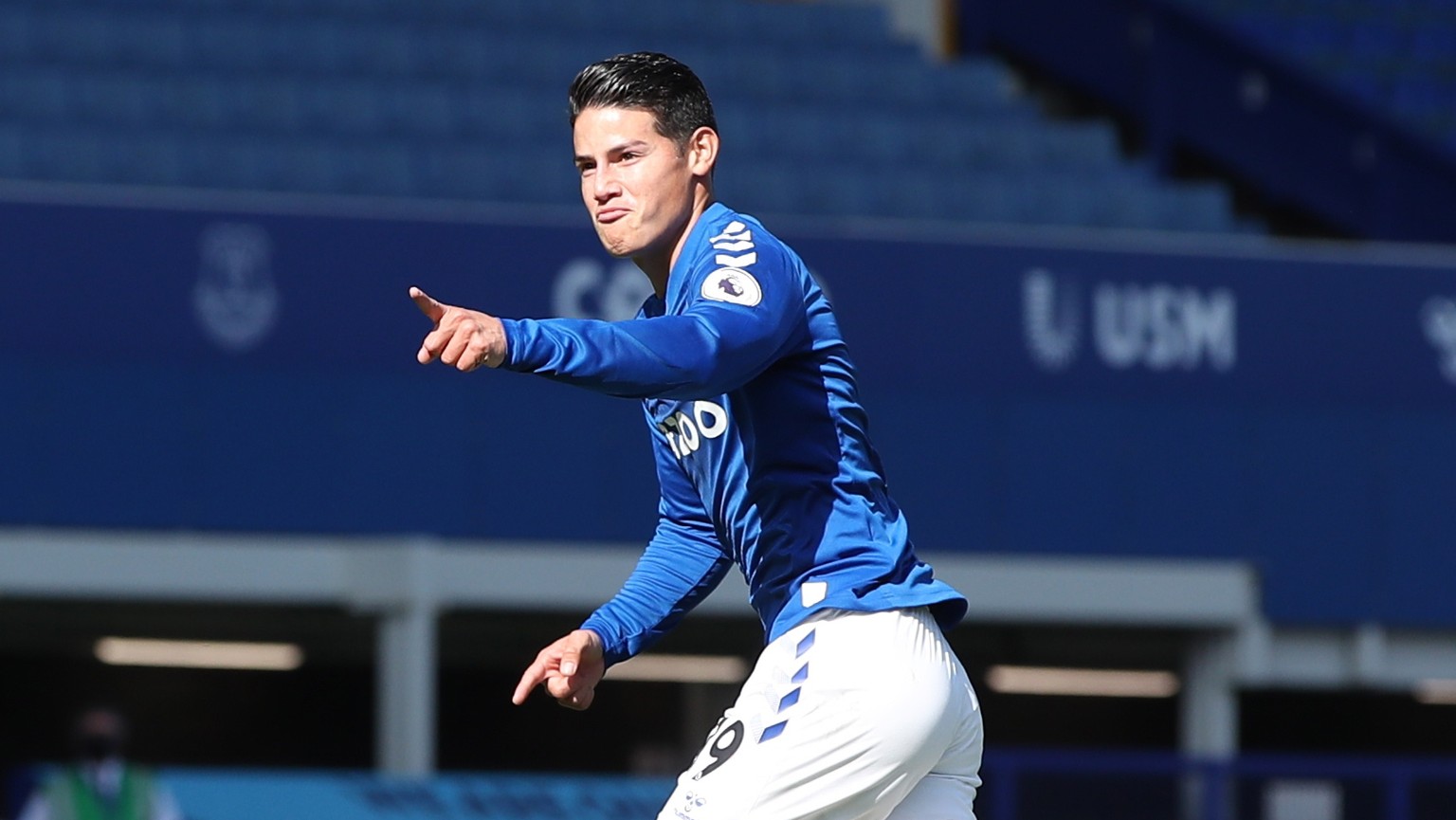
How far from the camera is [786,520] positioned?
435 centimetres

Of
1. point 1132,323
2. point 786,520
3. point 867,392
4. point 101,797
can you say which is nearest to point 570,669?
point 786,520

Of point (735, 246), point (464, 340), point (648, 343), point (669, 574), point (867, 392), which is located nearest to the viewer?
point (464, 340)

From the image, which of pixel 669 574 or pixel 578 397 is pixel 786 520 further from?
pixel 578 397

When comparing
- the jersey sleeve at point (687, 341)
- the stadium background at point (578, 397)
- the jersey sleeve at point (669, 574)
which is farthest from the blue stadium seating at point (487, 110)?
the jersey sleeve at point (687, 341)

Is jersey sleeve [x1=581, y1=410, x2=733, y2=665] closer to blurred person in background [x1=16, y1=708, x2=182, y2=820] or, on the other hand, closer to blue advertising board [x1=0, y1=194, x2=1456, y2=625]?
blurred person in background [x1=16, y1=708, x2=182, y2=820]

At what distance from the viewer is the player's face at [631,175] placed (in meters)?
4.28

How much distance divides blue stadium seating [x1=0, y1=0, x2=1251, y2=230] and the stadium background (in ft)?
0.12

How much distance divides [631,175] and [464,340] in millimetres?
732

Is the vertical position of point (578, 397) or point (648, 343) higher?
point (578, 397)

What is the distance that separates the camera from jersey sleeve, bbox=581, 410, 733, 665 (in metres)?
4.74

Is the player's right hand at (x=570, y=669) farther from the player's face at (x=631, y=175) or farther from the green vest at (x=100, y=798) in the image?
the green vest at (x=100, y=798)

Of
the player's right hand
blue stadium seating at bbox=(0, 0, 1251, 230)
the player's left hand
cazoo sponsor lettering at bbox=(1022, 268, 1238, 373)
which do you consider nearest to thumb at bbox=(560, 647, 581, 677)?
the player's right hand

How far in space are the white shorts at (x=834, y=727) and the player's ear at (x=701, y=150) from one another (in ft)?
2.64

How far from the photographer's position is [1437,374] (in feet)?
50.8
